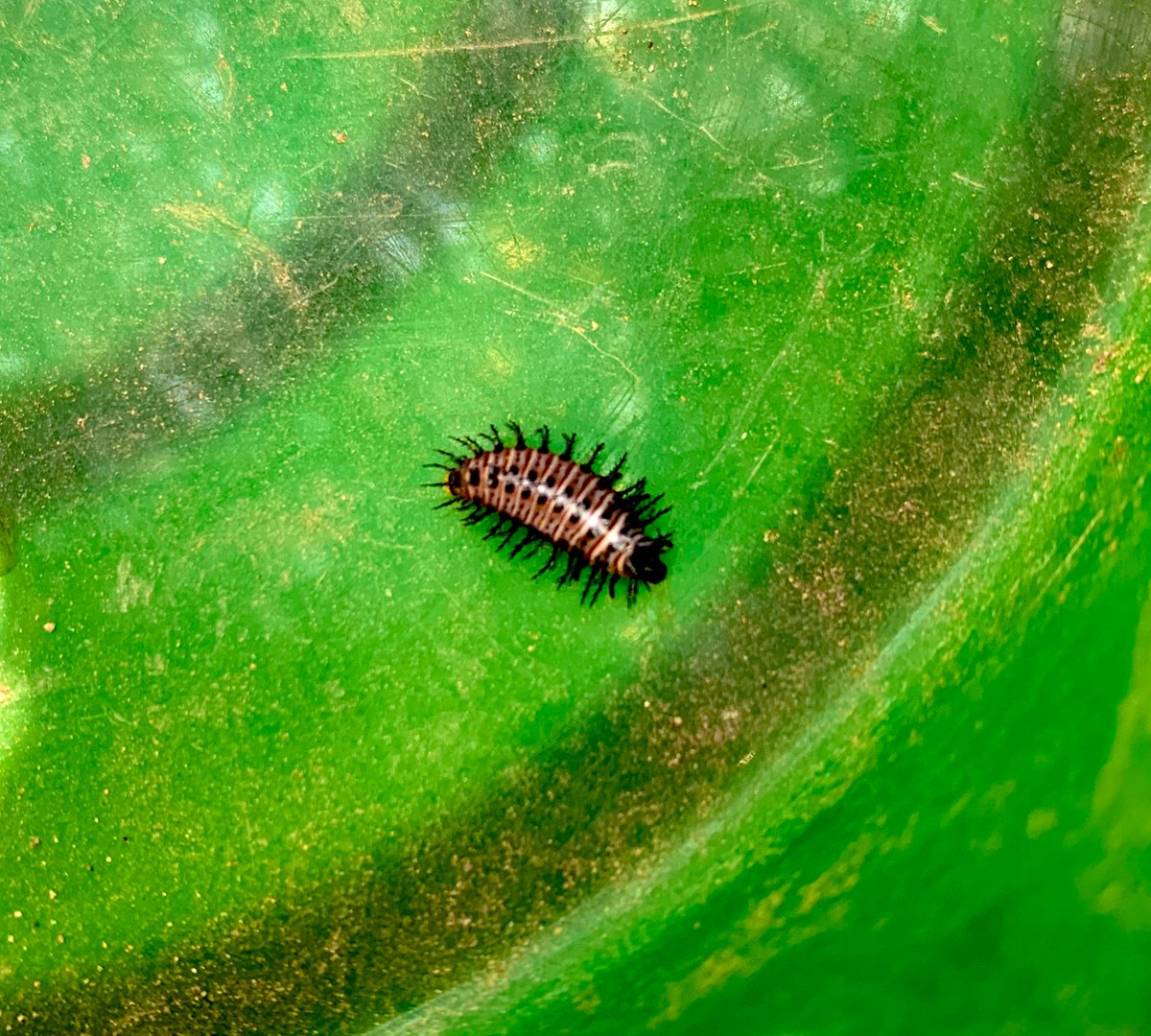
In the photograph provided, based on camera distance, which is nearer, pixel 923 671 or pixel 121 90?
pixel 923 671

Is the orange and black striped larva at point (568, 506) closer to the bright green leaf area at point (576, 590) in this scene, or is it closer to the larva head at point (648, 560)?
the larva head at point (648, 560)

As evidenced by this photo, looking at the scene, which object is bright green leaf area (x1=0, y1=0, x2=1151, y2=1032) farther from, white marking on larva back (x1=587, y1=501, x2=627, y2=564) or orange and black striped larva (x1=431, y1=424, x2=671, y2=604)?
white marking on larva back (x1=587, y1=501, x2=627, y2=564)

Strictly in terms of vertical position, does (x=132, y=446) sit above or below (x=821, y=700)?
above

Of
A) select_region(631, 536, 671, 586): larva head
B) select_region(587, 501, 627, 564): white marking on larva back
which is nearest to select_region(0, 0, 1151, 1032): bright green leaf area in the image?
select_region(631, 536, 671, 586): larva head

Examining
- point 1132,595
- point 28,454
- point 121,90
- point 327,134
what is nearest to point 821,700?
point 1132,595

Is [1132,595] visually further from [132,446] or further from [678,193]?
[132,446]

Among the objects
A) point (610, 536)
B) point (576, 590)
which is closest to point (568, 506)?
point (610, 536)

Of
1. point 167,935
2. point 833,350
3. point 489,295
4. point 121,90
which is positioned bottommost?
point 167,935

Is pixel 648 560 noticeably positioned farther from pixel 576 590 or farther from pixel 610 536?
pixel 576 590
